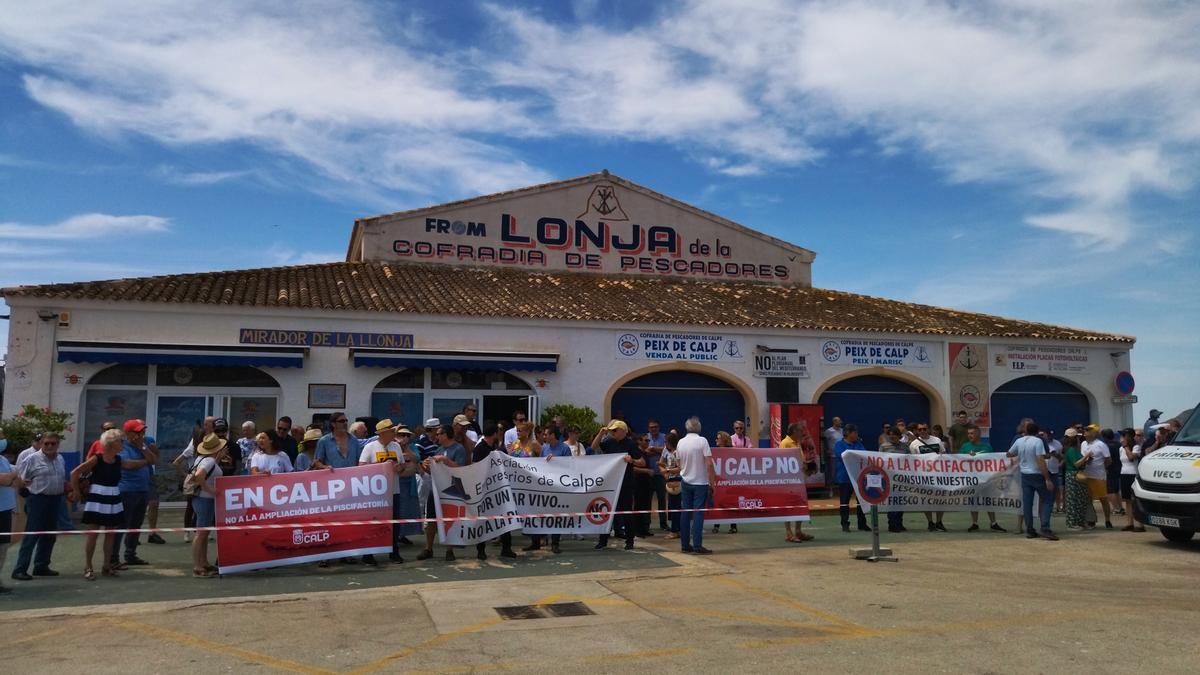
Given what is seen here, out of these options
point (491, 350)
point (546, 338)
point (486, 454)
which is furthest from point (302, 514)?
point (546, 338)

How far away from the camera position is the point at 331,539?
996cm

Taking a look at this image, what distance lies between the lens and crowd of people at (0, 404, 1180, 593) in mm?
9516

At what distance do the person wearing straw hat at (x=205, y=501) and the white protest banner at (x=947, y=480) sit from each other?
817 centimetres

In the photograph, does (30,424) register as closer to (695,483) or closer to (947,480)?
(695,483)

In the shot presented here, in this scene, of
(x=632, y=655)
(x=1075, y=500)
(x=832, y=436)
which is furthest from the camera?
(x=832, y=436)

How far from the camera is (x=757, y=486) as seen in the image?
1220cm

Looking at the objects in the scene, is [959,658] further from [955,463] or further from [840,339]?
[840,339]

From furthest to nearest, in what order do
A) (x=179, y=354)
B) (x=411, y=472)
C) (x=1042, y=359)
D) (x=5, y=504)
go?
(x=1042, y=359) < (x=179, y=354) < (x=411, y=472) < (x=5, y=504)

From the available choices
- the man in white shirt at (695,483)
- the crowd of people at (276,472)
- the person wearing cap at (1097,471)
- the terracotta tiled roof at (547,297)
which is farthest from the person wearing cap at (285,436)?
the person wearing cap at (1097,471)

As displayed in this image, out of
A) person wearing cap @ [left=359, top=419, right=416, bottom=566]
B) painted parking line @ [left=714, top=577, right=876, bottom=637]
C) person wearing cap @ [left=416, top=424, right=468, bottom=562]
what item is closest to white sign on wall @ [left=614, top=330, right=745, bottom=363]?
person wearing cap @ [left=416, top=424, right=468, bottom=562]

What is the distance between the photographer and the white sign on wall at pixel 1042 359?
72.1ft

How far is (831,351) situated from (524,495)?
38.1ft

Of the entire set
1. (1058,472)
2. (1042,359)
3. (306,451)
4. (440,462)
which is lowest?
(1058,472)

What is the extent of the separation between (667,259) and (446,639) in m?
18.3
